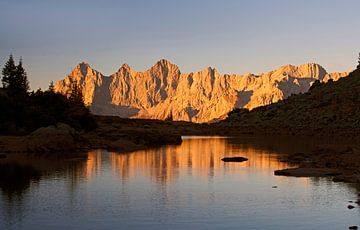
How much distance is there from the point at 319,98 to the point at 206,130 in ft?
121

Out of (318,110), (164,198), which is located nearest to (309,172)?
(164,198)

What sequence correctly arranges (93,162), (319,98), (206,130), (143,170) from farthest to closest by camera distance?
(206,130) < (319,98) < (93,162) < (143,170)

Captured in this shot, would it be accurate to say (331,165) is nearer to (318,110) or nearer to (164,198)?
(164,198)

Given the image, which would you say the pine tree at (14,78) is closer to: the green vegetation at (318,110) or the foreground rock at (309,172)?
the foreground rock at (309,172)

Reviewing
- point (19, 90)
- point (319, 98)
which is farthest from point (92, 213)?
point (319, 98)

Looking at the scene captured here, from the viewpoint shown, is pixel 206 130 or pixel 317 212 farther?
pixel 206 130

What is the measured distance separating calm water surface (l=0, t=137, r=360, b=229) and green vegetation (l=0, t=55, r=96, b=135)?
25.4m

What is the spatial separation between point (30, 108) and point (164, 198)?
2013 inches

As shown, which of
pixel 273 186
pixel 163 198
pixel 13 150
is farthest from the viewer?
pixel 13 150

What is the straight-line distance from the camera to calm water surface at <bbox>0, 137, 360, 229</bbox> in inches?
1009

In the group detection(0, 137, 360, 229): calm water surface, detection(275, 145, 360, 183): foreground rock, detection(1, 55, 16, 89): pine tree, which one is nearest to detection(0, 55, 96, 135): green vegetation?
detection(1, 55, 16, 89): pine tree

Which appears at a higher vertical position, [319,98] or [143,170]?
[319,98]

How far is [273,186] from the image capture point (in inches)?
1475

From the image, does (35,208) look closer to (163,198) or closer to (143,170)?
(163,198)
